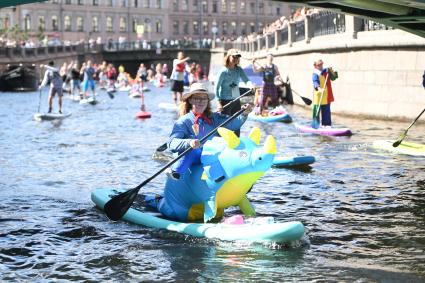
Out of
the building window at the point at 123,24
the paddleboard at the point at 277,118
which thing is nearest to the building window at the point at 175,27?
the building window at the point at 123,24

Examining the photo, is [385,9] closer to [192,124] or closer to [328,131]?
[192,124]

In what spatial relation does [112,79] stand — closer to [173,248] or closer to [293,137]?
[293,137]

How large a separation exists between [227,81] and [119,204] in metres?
4.49

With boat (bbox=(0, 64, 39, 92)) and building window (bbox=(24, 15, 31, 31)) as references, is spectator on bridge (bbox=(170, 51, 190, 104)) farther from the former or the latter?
building window (bbox=(24, 15, 31, 31))

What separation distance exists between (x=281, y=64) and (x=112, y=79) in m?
15.4

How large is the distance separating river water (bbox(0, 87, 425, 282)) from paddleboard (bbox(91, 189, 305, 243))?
7 cm

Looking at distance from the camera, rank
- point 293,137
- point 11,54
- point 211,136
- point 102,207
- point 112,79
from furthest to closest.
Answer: point 11,54 → point 112,79 → point 293,137 → point 102,207 → point 211,136

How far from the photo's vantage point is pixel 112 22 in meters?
118

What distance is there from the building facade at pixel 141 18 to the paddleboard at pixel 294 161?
93.0 metres

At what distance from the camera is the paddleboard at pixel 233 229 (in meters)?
7.31

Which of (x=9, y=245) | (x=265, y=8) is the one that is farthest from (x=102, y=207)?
(x=265, y=8)

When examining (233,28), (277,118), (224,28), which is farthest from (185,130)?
(233,28)

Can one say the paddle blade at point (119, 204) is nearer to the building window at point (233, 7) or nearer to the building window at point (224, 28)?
the building window at point (224, 28)

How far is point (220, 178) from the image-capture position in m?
7.66
